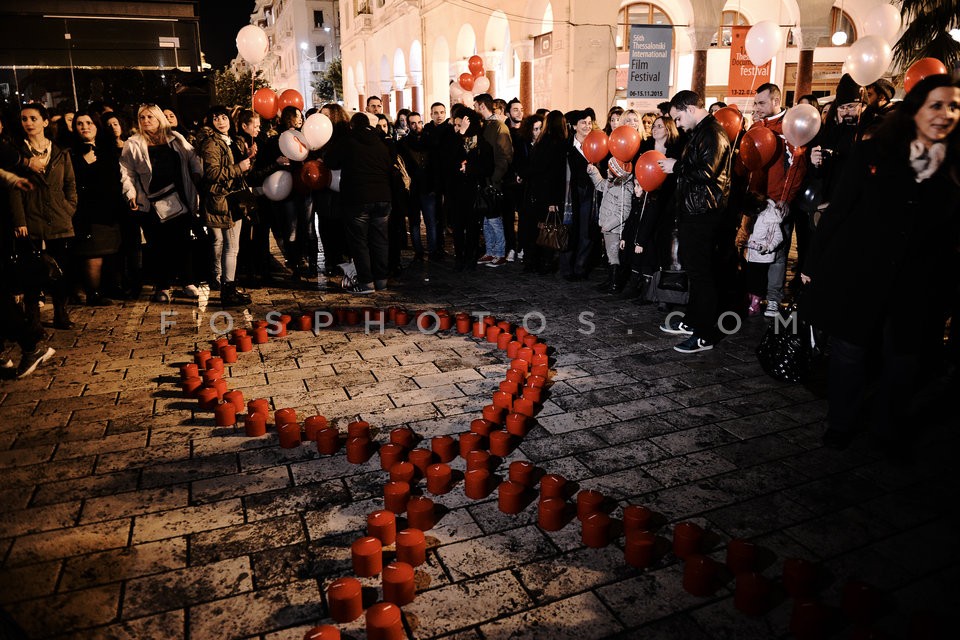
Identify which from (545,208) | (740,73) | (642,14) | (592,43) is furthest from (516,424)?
(642,14)

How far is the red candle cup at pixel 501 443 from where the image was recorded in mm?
3980

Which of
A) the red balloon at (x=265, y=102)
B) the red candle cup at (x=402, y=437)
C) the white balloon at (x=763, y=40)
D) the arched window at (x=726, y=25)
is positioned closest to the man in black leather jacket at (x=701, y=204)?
the red candle cup at (x=402, y=437)

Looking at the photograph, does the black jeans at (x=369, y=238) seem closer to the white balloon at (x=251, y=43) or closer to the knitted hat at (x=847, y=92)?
the knitted hat at (x=847, y=92)

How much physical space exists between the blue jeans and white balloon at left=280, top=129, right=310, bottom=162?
2813mm

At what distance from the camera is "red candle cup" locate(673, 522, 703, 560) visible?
9.57 feet

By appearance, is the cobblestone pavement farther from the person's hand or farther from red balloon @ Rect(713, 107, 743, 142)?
Answer: red balloon @ Rect(713, 107, 743, 142)

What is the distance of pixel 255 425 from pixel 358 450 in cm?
84

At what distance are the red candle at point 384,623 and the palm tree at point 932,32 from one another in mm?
13317

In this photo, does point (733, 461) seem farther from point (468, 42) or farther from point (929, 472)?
point (468, 42)

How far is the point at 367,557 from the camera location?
9.34ft

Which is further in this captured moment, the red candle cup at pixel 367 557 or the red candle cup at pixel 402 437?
the red candle cup at pixel 402 437

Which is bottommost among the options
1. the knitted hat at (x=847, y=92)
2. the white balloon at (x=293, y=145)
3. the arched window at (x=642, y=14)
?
the white balloon at (x=293, y=145)

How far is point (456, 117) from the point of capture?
30.2 feet

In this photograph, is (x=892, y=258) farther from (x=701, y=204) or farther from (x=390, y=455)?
(x=390, y=455)
